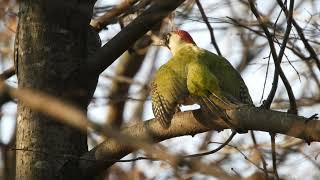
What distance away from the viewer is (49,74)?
336 cm

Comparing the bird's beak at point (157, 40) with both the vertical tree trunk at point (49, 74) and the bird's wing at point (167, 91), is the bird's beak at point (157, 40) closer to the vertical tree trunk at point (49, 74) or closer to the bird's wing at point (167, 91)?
the bird's wing at point (167, 91)

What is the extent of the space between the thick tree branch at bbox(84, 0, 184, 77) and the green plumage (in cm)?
41

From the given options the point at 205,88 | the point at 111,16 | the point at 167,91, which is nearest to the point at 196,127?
the point at 205,88

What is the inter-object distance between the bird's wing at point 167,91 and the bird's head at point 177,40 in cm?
86

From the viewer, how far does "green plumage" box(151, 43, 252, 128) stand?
3.46m

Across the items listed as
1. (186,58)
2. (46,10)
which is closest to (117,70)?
(186,58)

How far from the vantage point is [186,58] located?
4.07m

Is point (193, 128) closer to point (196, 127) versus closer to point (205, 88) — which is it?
point (196, 127)

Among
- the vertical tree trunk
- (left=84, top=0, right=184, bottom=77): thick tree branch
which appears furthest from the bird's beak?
(left=84, top=0, right=184, bottom=77): thick tree branch

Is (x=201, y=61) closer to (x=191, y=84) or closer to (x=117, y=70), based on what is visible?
(x=191, y=84)

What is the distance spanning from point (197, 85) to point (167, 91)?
20 cm

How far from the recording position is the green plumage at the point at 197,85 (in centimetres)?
346

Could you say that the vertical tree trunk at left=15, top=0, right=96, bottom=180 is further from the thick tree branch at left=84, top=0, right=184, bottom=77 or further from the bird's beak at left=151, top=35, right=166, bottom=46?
the bird's beak at left=151, top=35, right=166, bottom=46

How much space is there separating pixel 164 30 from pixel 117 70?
2.17 meters
